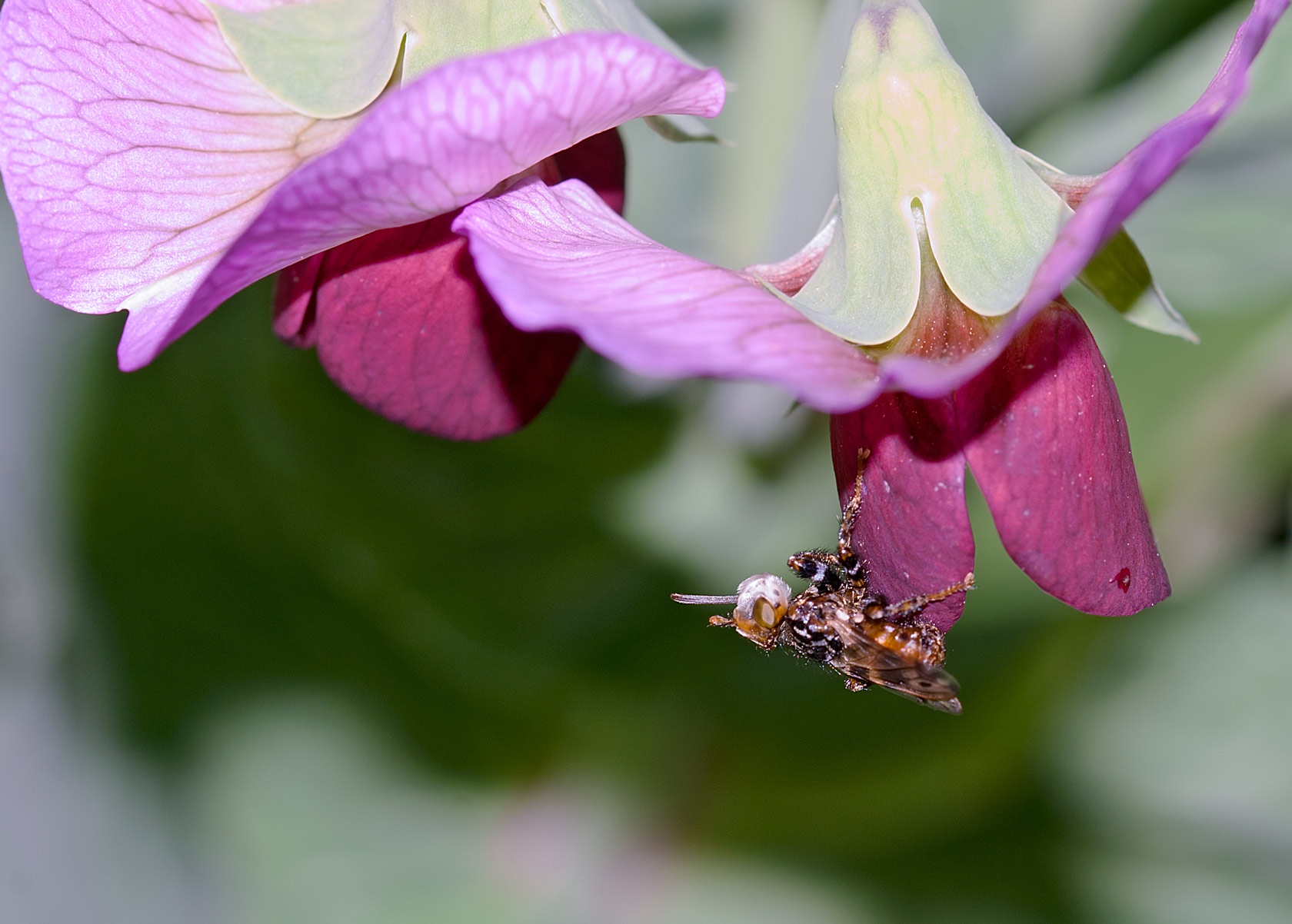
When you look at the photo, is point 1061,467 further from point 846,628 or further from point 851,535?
point 846,628

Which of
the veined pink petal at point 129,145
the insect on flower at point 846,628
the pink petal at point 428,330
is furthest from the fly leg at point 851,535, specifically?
the veined pink petal at point 129,145

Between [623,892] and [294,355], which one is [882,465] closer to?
[294,355]

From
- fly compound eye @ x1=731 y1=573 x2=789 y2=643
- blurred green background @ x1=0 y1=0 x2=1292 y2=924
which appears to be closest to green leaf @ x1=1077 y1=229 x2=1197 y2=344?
fly compound eye @ x1=731 y1=573 x2=789 y2=643

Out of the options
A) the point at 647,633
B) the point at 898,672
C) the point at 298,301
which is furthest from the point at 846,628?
the point at 647,633

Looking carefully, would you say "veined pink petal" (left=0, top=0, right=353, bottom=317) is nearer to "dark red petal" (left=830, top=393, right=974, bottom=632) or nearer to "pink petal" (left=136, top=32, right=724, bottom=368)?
"pink petal" (left=136, top=32, right=724, bottom=368)

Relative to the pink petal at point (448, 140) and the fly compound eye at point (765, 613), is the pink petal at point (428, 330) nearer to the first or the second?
the pink petal at point (448, 140)

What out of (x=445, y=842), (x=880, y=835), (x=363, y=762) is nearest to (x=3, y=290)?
(x=363, y=762)
